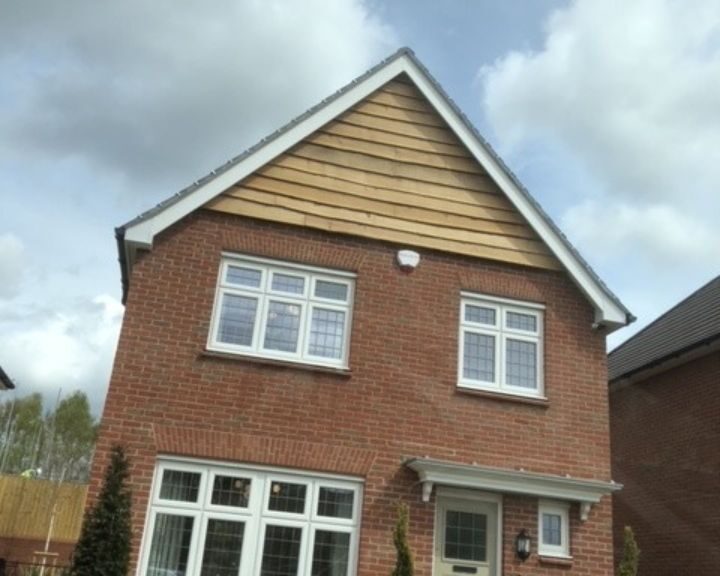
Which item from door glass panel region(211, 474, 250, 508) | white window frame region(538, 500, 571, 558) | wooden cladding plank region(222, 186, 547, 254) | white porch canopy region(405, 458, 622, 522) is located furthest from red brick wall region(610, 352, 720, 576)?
door glass panel region(211, 474, 250, 508)

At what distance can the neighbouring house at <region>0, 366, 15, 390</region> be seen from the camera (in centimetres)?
1700

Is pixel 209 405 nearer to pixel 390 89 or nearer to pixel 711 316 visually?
pixel 390 89

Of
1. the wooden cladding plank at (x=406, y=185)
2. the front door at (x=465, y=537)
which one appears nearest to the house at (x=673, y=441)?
the front door at (x=465, y=537)

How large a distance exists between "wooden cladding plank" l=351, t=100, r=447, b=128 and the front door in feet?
19.2

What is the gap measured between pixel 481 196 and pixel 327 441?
4.57 metres

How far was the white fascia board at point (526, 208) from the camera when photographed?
37.5 ft

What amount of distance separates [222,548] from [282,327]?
3025mm

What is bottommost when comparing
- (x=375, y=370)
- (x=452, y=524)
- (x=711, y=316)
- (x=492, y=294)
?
(x=452, y=524)

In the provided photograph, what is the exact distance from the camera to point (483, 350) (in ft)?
36.6

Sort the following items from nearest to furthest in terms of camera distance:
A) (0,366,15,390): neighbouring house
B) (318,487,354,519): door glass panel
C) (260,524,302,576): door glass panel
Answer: (260,524,302,576): door glass panel
(318,487,354,519): door glass panel
(0,366,15,390): neighbouring house

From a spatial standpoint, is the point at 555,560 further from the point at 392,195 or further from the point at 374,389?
the point at 392,195

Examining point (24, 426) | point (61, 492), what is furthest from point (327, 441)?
point (24, 426)

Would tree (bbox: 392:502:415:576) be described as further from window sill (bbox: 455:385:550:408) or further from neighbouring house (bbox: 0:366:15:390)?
neighbouring house (bbox: 0:366:15:390)

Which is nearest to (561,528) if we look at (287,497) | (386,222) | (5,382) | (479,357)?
(479,357)
